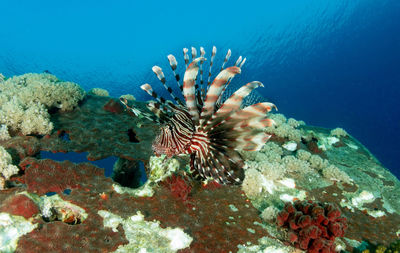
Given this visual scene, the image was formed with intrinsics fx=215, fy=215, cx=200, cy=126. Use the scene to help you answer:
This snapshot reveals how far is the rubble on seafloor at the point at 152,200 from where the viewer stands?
9.21 ft

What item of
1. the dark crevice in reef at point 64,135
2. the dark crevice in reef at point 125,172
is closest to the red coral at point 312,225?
the dark crevice in reef at point 125,172

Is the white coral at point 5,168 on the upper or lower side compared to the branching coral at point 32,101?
lower

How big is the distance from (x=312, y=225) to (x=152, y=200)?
97.0 inches

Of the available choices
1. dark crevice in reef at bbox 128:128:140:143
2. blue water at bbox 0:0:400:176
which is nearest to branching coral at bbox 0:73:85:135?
dark crevice in reef at bbox 128:128:140:143

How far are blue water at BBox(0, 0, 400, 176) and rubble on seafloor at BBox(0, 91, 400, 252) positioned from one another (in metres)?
37.4

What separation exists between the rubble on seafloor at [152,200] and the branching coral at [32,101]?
8.5 inches

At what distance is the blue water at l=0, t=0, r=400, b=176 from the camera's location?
50.9 m

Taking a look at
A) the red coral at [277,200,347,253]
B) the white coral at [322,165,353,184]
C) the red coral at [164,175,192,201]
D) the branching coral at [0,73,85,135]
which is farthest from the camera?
the white coral at [322,165,353,184]

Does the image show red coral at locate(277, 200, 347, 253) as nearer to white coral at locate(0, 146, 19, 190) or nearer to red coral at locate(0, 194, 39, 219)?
red coral at locate(0, 194, 39, 219)

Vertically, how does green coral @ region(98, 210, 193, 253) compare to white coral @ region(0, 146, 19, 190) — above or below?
above

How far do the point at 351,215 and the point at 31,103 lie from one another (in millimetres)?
7306

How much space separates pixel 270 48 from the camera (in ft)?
198

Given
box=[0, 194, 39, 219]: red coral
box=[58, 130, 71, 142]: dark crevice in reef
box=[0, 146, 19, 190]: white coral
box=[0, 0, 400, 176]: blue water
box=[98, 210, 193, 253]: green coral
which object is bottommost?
box=[0, 194, 39, 219]: red coral

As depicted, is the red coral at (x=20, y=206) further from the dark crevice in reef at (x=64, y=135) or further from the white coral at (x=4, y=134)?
the dark crevice in reef at (x=64, y=135)
